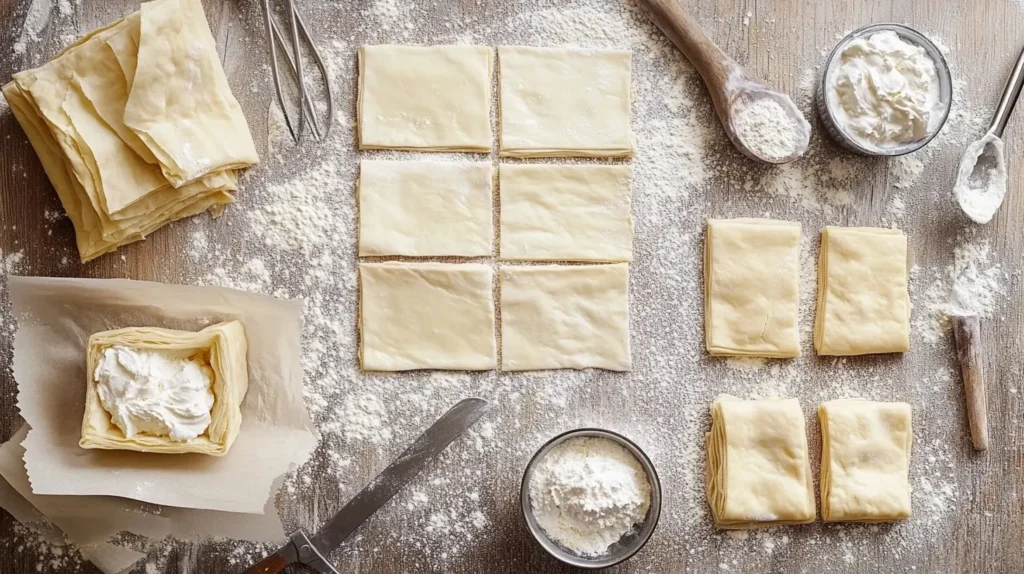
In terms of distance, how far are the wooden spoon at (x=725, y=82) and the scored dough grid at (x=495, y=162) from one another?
0.63ft

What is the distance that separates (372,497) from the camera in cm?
160

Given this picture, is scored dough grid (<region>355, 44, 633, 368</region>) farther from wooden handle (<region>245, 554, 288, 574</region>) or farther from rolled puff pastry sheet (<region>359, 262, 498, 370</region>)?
wooden handle (<region>245, 554, 288, 574</region>)

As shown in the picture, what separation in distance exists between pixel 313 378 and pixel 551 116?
83cm

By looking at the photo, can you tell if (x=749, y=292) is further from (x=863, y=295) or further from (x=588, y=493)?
(x=588, y=493)

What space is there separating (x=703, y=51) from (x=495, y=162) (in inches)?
21.8

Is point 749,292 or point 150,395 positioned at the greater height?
point 749,292

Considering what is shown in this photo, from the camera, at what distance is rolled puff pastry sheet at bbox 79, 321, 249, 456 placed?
151 centimetres

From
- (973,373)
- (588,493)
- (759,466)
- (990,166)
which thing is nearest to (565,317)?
(588,493)

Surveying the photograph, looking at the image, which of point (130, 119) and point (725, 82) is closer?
point (130, 119)

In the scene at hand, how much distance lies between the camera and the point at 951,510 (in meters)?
1.74

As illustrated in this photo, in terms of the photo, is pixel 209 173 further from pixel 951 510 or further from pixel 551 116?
pixel 951 510

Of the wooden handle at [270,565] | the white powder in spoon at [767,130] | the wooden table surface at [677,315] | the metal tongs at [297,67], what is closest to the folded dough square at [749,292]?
the wooden table surface at [677,315]

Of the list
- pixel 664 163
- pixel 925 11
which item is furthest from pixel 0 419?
pixel 925 11

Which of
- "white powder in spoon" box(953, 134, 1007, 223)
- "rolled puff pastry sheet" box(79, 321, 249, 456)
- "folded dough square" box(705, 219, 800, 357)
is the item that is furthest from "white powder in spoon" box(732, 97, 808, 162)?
"rolled puff pastry sheet" box(79, 321, 249, 456)
